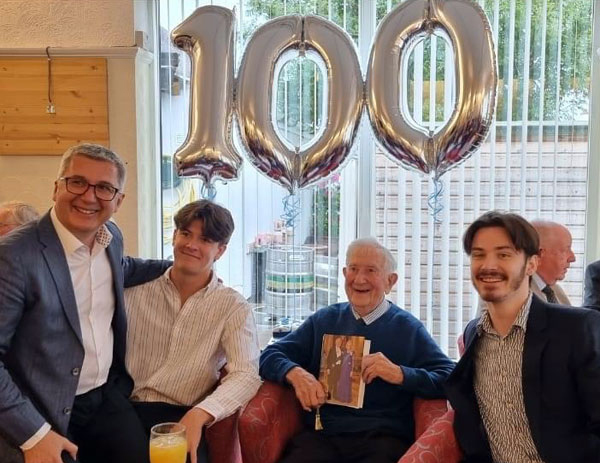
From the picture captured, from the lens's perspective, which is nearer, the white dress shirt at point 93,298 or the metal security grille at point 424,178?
the white dress shirt at point 93,298

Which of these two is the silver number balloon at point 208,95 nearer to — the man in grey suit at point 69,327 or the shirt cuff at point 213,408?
the man in grey suit at point 69,327

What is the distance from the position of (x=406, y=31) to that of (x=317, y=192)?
0.88 meters

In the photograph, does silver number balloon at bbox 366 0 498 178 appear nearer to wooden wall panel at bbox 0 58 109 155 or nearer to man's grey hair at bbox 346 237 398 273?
man's grey hair at bbox 346 237 398 273

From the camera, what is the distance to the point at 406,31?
81.7 inches

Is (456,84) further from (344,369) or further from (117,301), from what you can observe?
(117,301)

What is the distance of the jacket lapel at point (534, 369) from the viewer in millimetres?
1457

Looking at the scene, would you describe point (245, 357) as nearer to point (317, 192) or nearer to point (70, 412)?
point (70, 412)

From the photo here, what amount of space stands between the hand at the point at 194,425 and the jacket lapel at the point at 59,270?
34 cm

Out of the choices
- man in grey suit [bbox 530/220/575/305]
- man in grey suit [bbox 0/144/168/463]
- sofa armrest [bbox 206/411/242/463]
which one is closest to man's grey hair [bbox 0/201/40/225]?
man in grey suit [bbox 0/144/168/463]

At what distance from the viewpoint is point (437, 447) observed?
1.58m

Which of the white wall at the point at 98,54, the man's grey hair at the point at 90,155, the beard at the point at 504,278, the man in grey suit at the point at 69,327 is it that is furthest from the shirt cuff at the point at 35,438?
the white wall at the point at 98,54

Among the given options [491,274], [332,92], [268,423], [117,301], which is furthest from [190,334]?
[332,92]

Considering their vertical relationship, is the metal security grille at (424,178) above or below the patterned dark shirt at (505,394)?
above

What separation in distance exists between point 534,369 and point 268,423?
751 millimetres
